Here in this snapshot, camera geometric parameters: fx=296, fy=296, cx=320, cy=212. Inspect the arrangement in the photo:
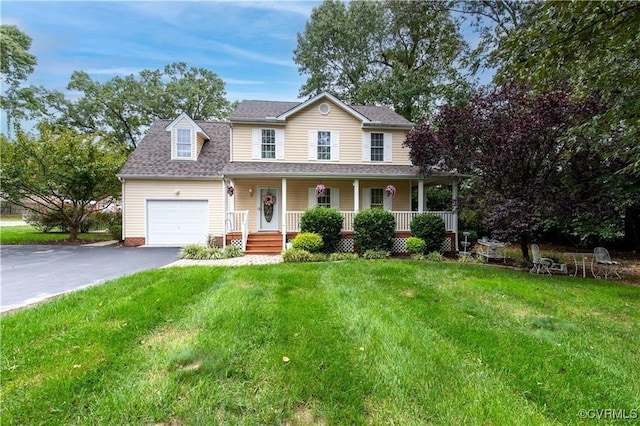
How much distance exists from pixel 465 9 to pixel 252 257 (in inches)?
663

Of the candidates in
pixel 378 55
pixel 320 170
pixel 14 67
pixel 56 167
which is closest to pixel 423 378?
pixel 320 170

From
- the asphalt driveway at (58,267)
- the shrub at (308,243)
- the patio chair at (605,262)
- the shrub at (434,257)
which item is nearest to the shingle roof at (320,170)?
the shrub at (308,243)

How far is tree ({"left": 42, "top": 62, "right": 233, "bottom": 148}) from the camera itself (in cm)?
2241

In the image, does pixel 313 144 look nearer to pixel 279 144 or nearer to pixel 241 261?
pixel 279 144

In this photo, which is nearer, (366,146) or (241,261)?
(241,261)

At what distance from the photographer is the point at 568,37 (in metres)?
4.27

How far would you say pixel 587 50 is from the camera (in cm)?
462

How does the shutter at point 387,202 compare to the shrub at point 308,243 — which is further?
the shutter at point 387,202

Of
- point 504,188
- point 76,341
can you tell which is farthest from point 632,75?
point 76,341

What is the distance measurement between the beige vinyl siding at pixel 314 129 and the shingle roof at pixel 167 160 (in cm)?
187

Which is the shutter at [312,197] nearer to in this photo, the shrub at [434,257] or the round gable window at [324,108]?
the round gable window at [324,108]

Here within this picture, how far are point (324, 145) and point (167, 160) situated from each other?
7.75 metres

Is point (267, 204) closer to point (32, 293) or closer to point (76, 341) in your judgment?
point (32, 293)

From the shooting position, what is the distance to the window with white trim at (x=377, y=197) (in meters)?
14.0
